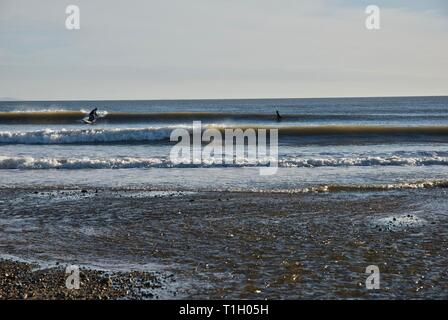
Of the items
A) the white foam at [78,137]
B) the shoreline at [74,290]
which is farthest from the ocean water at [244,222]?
the white foam at [78,137]

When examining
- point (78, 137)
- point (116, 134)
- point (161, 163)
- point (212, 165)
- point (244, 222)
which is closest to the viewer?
point (244, 222)

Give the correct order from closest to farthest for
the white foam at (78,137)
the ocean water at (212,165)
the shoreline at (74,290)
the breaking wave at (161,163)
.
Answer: the shoreline at (74,290) < the ocean water at (212,165) < the breaking wave at (161,163) < the white foam at (78,137)

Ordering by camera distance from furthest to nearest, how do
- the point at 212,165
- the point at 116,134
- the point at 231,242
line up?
the point at 116,134, the point at 212,165, the point at 231,242

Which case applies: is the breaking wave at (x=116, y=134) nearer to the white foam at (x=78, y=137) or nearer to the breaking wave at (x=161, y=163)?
the white foam at (x=78, y=137)

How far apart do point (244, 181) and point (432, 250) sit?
759 centimetres

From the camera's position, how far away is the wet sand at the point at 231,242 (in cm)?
675

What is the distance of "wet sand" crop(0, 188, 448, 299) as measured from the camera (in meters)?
6.75

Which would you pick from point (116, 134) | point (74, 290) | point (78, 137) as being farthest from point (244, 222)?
point (78, 137)

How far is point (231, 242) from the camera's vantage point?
351 inches

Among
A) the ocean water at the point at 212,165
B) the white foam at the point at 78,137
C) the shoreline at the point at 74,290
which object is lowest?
the shoreline at the point at 74,290

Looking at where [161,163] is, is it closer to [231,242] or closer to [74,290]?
[231,242]
